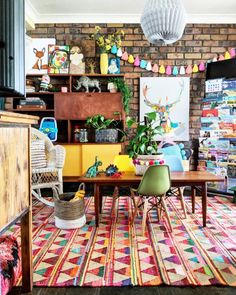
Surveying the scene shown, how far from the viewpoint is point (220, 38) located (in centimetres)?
494

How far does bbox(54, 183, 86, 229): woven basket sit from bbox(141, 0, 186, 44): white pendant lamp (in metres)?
1.87

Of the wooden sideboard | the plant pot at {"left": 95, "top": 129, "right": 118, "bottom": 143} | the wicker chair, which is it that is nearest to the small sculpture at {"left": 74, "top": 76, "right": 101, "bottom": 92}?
the plant pot at {"left": 95, "top": 129, "right": 118, "bottom": 143}

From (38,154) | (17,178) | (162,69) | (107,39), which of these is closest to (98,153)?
(38,154)

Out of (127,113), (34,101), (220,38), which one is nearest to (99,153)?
(127,113)

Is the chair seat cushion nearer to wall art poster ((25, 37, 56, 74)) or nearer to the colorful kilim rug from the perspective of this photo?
the colorful kilim rug

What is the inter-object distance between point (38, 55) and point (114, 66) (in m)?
1.32

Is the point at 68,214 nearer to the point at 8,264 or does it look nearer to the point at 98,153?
the point at 8,264

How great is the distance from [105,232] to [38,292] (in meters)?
1.08

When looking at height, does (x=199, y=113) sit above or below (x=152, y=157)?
above

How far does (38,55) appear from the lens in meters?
4.89

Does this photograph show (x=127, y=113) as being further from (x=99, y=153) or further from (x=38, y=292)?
(x=38, y=292)

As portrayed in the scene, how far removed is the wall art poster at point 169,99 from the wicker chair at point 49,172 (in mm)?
1829

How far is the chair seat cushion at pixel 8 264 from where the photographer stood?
167cm

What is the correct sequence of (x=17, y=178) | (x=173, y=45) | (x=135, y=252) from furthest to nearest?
(x=173, y=45), (x=135, y=252), (x=17, y=178)
